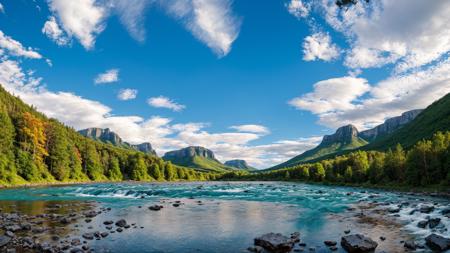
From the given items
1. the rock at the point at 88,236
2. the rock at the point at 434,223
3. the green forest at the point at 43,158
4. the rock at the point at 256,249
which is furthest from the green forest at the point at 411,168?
the green forest at the point at 43,158

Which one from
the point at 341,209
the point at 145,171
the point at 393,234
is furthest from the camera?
the point at 145,171

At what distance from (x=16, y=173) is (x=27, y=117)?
25440 millimetres

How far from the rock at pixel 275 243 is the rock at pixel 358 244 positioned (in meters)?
4.26

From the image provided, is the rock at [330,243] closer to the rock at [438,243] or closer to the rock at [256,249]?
the rock at [256,249]

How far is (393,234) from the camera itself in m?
29.0

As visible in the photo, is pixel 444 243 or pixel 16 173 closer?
pixel 444 243

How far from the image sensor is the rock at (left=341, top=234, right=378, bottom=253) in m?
23.0

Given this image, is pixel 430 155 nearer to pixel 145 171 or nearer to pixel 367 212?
pixel 367 212

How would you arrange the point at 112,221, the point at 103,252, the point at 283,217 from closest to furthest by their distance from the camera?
the point at 103,252 < the point at 112,221 < the point at 283,217

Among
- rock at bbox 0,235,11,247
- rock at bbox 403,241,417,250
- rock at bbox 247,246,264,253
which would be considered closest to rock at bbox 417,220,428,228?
rock at bbox 403,241,417,250

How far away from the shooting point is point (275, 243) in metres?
24.0

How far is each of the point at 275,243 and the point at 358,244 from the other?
6.31 m

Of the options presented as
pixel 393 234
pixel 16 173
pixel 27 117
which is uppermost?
pixel 27 117

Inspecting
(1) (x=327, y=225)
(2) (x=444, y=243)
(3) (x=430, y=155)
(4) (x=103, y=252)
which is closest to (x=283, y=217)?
(1) (x=327, y=225)
